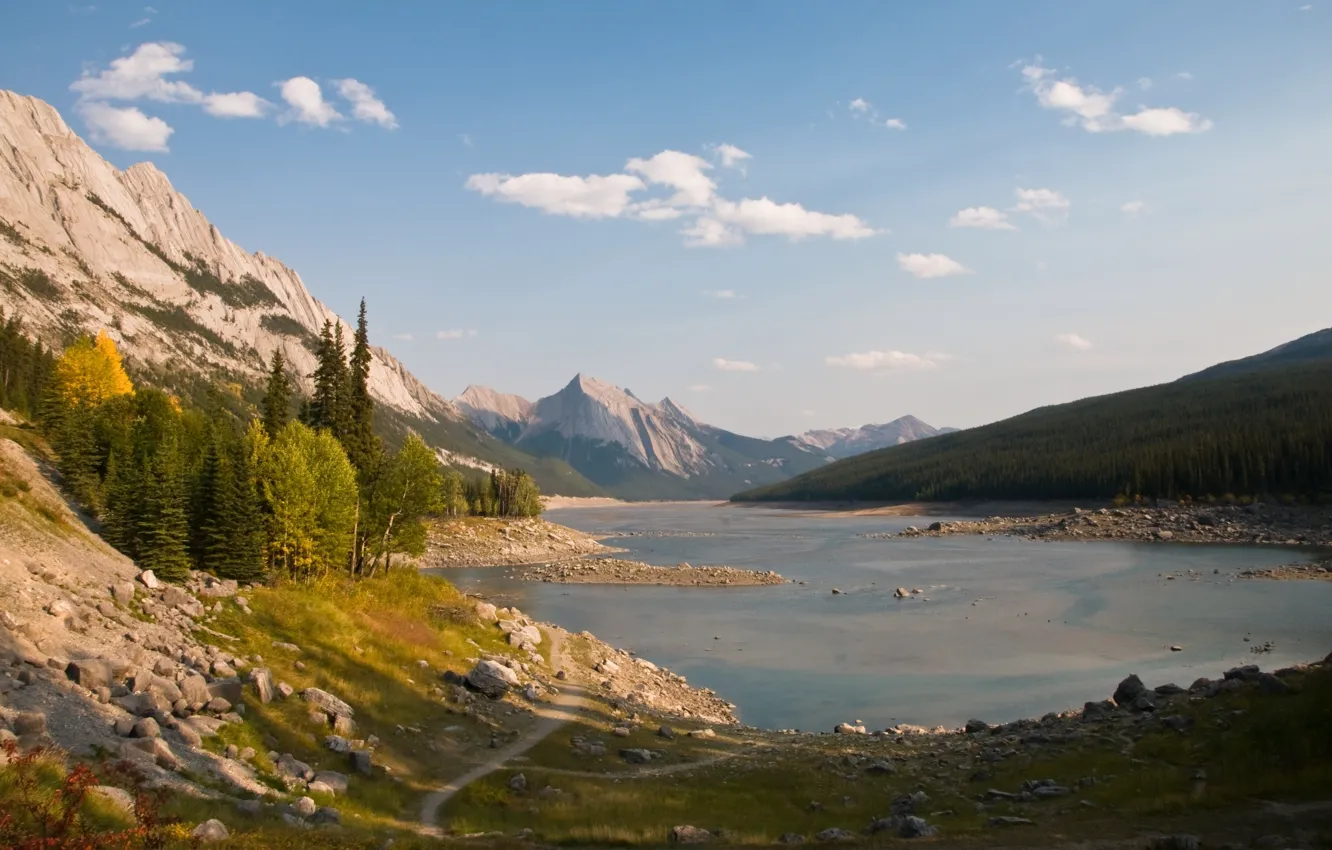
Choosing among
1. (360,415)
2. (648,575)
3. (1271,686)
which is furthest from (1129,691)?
(648,575)

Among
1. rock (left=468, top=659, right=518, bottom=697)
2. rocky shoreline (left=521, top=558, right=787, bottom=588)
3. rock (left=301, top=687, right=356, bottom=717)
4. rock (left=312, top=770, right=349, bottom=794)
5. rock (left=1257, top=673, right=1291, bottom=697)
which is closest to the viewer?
rock (left=312, top=770, right=349, bottom=794)

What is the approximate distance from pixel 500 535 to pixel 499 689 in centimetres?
9309

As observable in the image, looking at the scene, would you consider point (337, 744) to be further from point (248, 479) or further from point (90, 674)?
point (248, 479)

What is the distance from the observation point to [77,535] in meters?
31.4

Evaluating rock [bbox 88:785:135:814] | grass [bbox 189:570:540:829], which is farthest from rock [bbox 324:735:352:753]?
rock [bbox 88:785:135:814]

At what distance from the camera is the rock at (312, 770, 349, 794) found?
20.6 metres

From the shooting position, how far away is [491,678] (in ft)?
113

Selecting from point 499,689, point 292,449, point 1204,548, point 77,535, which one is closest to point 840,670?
point 499,689

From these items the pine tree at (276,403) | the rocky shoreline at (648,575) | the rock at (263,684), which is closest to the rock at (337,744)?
the rock at (263,684)

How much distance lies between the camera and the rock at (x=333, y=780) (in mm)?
20609

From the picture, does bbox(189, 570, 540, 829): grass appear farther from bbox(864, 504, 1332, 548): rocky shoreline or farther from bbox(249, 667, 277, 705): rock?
bbox(864, 504, 1332, 548): rocky shoreline

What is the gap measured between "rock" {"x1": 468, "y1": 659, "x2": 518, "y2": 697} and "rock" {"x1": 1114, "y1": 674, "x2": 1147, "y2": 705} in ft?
80.7

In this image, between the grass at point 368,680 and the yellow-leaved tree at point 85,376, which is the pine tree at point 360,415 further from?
the yellow-leaved tree at point 85,376

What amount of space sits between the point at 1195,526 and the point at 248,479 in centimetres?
12473
